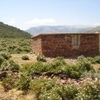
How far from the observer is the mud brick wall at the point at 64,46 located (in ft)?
69.4

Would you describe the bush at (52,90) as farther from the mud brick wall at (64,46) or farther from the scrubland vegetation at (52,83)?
the mud brick wall at (64,46)

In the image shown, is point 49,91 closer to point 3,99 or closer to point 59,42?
point 3,99

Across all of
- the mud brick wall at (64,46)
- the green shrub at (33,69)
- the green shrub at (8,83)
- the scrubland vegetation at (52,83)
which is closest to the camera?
the scrubland vegetation at (52,83)

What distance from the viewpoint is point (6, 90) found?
9.66m

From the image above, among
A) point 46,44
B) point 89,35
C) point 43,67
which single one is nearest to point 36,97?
point 43,67

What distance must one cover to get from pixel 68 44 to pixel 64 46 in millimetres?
360

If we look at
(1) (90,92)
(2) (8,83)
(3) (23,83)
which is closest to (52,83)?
(3) (23,83)

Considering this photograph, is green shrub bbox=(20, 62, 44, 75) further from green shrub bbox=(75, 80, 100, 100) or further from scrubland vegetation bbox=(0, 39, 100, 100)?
green shrub bbox=(75, 80, 100, 100)

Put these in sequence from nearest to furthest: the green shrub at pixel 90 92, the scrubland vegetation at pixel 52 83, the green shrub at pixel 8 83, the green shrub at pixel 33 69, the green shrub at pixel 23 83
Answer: the green shrub at pixel 90 92, the scrubland vegetation at pixel 52 83, the green shrub at pixel 23 83, the green shrub at pixel 8 83, the green shrub at pixel 33 69

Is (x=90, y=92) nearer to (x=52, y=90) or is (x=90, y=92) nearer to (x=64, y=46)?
(x=52, y=90)

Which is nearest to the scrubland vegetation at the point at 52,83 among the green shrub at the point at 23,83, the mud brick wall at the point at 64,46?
the green shrub at the point at 23,83

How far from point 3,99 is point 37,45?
47.8 feet

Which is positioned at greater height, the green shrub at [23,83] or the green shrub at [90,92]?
the green shrub at [90,92]

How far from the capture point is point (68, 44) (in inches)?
843
